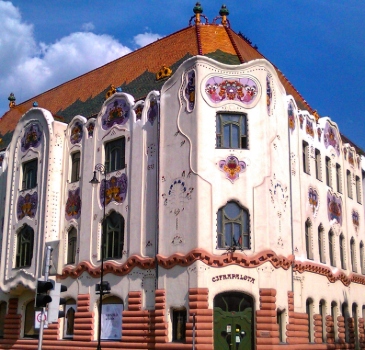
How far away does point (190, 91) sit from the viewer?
1183 inches

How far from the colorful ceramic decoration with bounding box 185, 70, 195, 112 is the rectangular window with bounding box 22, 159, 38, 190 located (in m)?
11.4

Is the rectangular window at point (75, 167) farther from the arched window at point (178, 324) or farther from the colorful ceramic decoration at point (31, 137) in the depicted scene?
the arched window at point (178, 324)

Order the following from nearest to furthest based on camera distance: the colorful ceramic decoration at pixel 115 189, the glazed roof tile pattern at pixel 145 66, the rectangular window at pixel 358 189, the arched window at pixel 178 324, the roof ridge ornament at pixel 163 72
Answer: the arched window at pixel 178 324
the colorful ceramic decoration at pixel 115 189
the roof ridge ornament at pixel 163 72
the glazed roof tile pattern at pixel 145 66
the rectangular window at pixel 358 189

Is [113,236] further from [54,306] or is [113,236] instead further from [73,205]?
[54,306]

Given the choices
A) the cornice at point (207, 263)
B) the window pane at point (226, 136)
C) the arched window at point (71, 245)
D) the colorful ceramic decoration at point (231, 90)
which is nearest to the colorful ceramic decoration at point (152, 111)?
the colorful ceramic decoration at point (231, 90)

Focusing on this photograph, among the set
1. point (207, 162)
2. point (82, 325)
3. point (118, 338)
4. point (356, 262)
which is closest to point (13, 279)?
point (82, 325)

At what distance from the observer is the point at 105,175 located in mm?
32594

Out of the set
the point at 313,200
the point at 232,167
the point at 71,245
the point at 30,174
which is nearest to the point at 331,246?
the point at 313,200

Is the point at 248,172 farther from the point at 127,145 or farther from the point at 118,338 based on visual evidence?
the point at 118,338

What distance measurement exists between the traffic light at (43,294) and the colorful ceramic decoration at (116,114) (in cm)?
1617

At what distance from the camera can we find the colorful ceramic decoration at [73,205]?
111 feet

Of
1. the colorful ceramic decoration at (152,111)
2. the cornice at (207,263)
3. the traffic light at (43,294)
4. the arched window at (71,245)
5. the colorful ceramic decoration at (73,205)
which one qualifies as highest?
the colorful ceramic decoration at (152,111)

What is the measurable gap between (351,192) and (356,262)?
4352 millimetres

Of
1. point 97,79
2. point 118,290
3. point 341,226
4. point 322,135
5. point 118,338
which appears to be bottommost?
point 118,338
